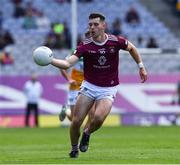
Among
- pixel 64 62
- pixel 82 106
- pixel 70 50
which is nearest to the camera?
pixel 64 62

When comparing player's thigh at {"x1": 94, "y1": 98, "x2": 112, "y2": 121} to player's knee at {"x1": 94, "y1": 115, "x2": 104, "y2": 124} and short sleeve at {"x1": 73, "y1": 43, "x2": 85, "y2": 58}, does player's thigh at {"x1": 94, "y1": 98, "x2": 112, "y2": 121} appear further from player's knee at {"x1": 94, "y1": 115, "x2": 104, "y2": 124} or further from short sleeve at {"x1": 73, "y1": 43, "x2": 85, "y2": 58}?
short sleeve at {"x1": 73, "y1": 43, "x2": 85, "y2": 58}

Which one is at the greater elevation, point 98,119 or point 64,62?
point 64,62

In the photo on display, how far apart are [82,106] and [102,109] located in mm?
394

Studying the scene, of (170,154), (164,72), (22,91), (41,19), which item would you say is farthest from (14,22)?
(170,154)

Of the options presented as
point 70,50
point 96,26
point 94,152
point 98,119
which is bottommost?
point 70,50

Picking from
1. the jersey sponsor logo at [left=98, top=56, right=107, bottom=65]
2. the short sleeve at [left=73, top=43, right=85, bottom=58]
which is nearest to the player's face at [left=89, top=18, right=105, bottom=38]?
the short sleeve at [left=73, top=43, right=85, bottom=58]

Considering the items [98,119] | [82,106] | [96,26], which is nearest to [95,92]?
[82,106]

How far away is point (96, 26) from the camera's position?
1616cm

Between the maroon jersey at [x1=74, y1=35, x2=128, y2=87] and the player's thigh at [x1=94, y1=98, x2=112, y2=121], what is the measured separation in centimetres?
32

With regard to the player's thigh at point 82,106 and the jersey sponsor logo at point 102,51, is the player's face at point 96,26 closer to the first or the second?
the jersey sponsor logo at point 102,51

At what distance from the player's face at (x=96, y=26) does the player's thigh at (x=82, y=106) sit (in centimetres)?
123

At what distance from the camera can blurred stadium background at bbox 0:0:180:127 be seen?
125 feet

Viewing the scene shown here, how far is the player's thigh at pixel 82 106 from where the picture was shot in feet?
53.6

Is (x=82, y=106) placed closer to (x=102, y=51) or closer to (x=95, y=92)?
(x=95, y=92)
